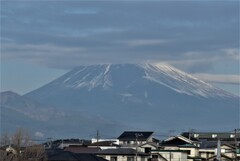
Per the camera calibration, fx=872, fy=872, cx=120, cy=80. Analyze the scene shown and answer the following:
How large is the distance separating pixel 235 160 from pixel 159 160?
6314 mm

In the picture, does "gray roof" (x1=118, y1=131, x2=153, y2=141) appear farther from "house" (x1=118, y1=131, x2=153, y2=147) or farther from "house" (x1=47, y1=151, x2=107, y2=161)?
"house" (x1=47, y1=151, x2=107, y2=161)

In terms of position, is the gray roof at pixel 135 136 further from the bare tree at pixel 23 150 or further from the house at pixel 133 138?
the bare tree at pixel 23 150

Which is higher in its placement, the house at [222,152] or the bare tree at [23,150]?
the house at [222,152]

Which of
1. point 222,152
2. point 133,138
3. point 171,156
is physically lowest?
point 171,156

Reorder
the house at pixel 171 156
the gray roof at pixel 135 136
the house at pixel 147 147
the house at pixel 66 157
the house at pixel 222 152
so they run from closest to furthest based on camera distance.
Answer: the house at pixel 66 157 → the house at pixel 171 156 → the house at pixel 222 152 → the house at pixel 147 147 → the gray roof at pixel 135 136

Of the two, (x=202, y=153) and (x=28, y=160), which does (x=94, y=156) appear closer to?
(x=28, y=160)

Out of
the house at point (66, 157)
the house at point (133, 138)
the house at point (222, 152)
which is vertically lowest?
the house at point (66, 157)

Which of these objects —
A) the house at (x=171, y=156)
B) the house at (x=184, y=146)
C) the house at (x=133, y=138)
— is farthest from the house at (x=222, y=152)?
the house at (x=133, y=138)

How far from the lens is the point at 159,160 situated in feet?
236

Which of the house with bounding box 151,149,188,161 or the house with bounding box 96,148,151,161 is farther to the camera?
the house with bounding box 151,149,188,161

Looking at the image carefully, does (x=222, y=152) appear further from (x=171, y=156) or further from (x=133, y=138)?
(x=133, y=138)

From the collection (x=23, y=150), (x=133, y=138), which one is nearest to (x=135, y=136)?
(x=133, y=138)

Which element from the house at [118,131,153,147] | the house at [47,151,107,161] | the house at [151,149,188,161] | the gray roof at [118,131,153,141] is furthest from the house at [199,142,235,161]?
the house at [47,151,107,161]

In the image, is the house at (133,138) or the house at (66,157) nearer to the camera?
the house at (66,157)
